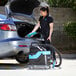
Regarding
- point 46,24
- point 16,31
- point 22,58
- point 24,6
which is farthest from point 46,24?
point 22,58

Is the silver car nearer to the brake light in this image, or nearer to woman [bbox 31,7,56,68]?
the brake light

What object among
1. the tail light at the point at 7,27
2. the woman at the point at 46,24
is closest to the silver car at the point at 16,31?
the tail light at the point at 7,27

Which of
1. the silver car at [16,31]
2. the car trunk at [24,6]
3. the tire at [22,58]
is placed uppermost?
the car trunk at [24,6]

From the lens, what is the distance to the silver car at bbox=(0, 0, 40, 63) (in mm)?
9352

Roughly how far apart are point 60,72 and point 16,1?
2308 millimetres

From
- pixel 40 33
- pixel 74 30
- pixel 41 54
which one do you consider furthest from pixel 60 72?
pixel 74 30

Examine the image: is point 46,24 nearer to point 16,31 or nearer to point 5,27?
point 16,31

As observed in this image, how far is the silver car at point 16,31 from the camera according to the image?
30.7 feet

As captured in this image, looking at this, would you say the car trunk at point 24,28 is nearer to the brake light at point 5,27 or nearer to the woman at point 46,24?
the woman at point 46,24

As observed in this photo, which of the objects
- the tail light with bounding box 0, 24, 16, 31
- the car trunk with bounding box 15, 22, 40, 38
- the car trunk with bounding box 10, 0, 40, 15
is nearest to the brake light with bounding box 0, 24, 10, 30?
the tail light with bounding box 0, 24, 16, 31

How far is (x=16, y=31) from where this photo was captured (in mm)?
9516

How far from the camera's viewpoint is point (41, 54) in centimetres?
911

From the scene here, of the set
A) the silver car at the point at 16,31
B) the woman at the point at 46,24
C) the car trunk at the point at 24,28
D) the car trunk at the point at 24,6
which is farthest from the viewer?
the car trunk at the point at 24,28

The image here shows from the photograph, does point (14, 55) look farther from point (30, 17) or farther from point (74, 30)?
point (74, 30)
